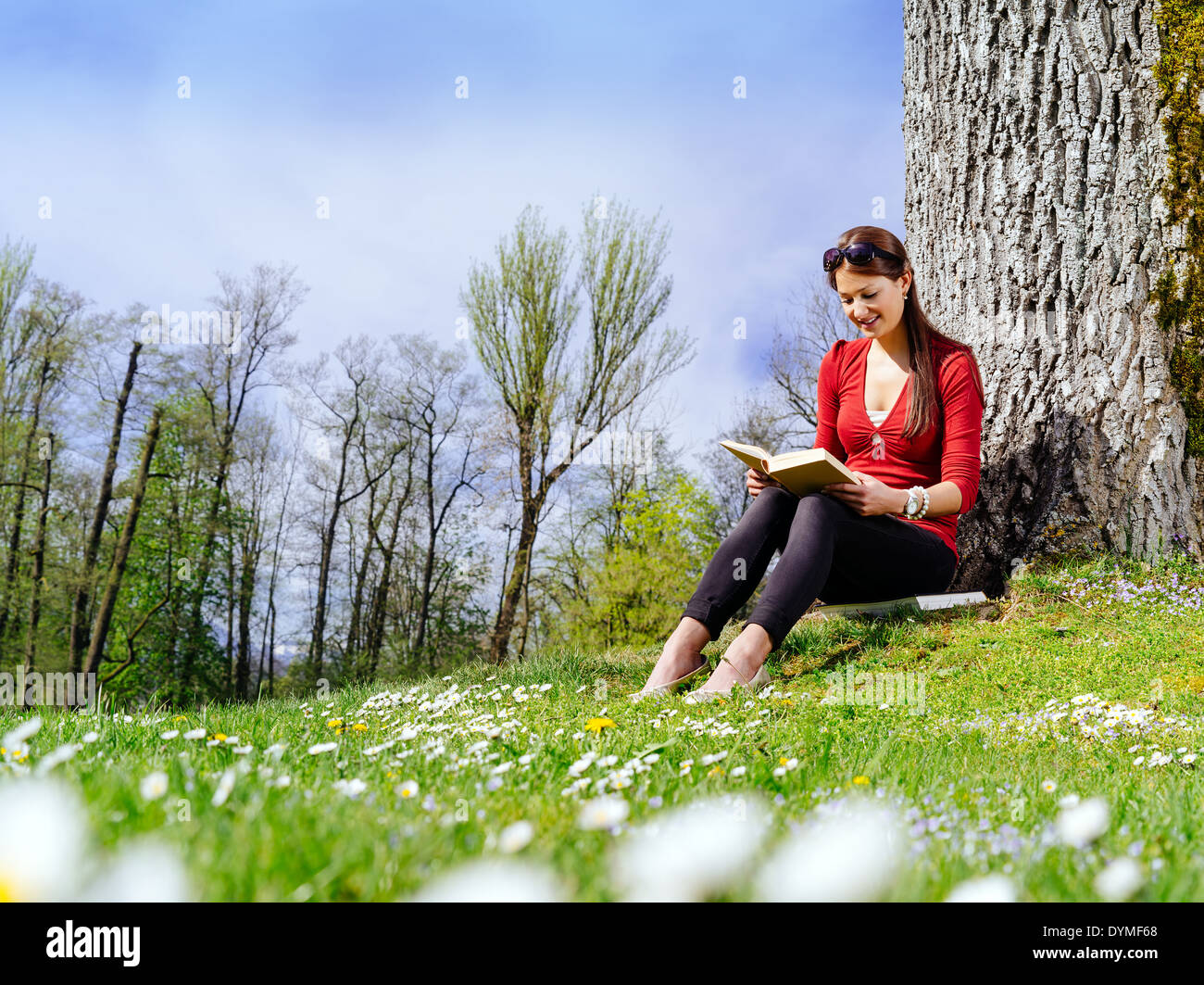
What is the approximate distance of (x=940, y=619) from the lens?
414cm

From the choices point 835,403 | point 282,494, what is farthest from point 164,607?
point 835,403

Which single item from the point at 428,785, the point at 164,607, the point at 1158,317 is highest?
the point at 1158,317

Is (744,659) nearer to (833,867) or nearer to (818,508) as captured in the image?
(818,508)

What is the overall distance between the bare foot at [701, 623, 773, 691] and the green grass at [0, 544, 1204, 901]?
179 mm

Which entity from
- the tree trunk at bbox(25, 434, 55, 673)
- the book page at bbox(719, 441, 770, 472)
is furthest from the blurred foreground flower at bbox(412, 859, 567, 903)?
the tree trunk at bbox(25, 434, 55, 673)

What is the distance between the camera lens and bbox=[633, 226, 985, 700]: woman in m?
3.31

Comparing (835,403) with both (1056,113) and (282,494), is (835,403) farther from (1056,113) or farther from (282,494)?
(282,494)

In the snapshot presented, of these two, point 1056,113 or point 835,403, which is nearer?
point 835,403

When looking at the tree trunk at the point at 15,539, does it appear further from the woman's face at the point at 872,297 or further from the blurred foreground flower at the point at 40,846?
the blurred foreground flower at the point at 40,846

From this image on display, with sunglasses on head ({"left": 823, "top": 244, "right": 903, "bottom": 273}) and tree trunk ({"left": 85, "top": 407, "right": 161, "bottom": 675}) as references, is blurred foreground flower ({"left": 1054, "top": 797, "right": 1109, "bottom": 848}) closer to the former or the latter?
sunglasses on head ({"left": 823, "top": 244, "right": 903, "bottom": 273})

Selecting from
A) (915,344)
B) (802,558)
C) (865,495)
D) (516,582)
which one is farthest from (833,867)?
(516,582)

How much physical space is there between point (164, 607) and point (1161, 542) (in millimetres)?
15782

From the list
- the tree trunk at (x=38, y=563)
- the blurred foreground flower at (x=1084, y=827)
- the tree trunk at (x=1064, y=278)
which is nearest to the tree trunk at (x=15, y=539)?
the tree trunk at (x=38, y=563)
